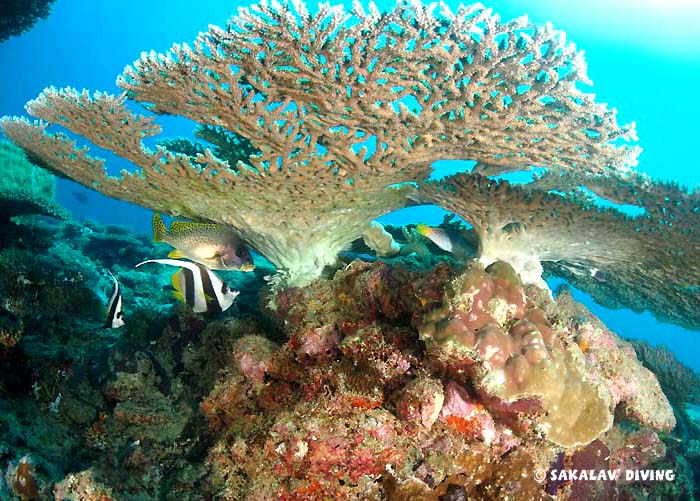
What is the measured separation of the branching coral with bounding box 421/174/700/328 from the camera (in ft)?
13.4

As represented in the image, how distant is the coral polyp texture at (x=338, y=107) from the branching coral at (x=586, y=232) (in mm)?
420

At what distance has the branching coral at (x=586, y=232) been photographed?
4086 millimetres

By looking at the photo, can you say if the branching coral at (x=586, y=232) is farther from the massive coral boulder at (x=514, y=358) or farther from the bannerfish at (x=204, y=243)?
the bannerfish at (x=204, y=243)

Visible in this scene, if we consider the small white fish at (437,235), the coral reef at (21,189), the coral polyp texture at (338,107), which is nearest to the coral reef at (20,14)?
the coral reef at (21,189)

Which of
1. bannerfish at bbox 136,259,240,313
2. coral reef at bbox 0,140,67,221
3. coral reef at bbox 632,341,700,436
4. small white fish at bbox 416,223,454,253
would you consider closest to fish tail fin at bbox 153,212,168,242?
bannerfish at bbox 136,259,240,313

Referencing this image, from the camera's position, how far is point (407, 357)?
9.27 feet

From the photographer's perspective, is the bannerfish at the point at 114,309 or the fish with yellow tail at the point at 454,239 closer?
the bannerfish at the point at 114,309

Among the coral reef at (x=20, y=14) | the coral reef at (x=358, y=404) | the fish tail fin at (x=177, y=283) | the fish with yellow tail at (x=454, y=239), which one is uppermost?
the coral reef at (x=20, y=14)

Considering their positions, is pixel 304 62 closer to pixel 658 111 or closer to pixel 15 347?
pixel 15 347

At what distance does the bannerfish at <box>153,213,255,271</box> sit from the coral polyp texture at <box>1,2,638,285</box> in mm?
601

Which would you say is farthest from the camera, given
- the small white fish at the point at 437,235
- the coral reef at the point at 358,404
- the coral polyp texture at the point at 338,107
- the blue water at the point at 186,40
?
the blue water at the point at 186,40

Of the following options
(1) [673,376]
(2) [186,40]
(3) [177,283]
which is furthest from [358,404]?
(2) [186,40]

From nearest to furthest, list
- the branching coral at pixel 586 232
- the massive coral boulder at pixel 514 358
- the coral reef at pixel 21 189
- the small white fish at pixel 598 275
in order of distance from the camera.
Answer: the massive coral boulder at pixel 514 358
the branching coral at pixel 586 232
the small white fish at pixel 598 275
the coral reef at pixel 21 189

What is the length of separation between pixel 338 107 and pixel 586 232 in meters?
3.48
